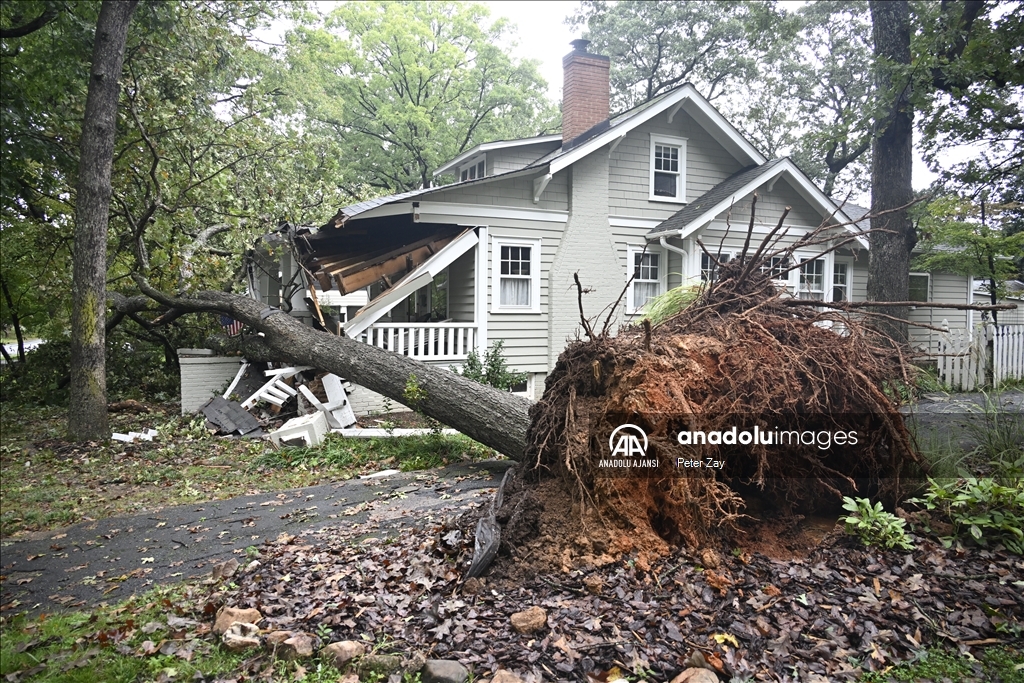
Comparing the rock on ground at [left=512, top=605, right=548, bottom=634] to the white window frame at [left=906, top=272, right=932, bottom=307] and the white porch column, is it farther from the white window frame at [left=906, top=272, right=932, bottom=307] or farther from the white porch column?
the white window frame at [left=906, top=272, right=932, bottom=307]

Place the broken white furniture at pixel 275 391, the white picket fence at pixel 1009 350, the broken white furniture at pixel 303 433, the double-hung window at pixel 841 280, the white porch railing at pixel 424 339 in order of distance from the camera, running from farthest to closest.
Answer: the double-hung window at pixel 841 280
the white porch railing at pixel 424 339
the white picket fence at pixel 1009 350
the broken white furniture at pixel 275 391
the broken white furniture at pixel 303 433

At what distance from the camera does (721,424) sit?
4.29m

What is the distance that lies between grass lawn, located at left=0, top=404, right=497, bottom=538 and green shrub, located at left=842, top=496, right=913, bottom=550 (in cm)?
517

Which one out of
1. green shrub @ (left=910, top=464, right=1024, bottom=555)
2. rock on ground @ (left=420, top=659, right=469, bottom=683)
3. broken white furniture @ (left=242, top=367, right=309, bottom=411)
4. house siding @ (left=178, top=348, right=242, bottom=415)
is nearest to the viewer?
rock on ground @ (left=420, top=659, right=469, bottom=683)

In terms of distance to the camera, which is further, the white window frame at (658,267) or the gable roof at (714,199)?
the white window frame at (658,267)

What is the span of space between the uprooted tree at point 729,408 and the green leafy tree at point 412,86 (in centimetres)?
2427

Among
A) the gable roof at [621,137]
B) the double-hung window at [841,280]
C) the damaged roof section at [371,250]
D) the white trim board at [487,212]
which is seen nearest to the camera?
the damaged roof section at [371,250]

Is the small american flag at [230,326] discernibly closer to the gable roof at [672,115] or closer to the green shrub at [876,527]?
the gable roof at [672,115]

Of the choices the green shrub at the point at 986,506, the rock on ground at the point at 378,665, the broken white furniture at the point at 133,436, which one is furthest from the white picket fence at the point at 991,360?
the broken white furniture at the point at 133,436

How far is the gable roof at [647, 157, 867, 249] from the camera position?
1359cm

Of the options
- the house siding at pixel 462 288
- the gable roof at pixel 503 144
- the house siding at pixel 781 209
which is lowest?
the house siding at pixel 462 288

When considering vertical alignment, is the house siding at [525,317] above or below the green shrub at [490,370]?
above

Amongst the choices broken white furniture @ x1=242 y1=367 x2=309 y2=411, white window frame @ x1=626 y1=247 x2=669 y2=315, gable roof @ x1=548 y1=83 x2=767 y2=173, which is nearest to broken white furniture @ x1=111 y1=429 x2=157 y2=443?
broken white furniture @ x1=242 y1=367 x2=309 y2=411

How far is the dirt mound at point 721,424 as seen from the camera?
13.8 ft
